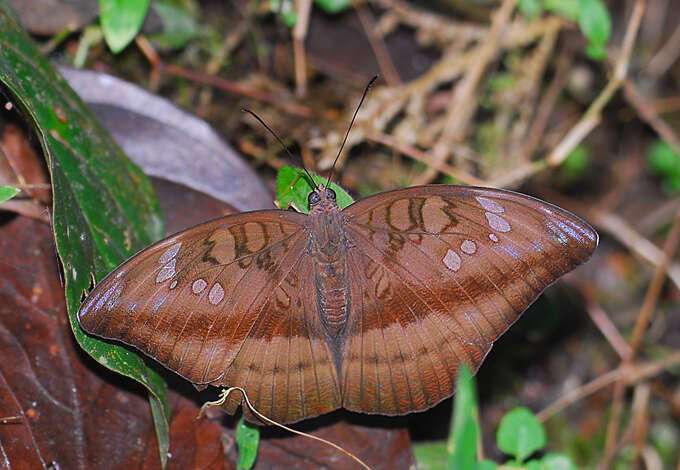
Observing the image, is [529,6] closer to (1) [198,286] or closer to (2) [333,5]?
(2) [333,5]

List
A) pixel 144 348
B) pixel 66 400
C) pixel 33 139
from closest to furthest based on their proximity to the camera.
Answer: pixel 144 348, pixel 66 400, pixel 33 139

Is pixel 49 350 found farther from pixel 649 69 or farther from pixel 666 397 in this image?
pixel 649 69

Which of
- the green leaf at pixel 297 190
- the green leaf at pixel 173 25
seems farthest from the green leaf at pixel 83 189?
the green leaf at pixel 173 25

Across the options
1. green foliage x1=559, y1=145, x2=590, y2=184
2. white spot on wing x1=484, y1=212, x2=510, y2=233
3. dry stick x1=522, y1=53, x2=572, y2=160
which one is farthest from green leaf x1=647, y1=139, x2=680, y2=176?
white spot on wing x1=484, y1=212, x2=510, y2=233

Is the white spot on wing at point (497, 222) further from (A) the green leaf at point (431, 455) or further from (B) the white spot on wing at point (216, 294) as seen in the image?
(A) the green leaf at point (431, 455)

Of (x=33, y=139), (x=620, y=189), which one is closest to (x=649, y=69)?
(x=620, y=189)

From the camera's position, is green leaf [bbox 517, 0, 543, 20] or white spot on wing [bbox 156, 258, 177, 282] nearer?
white spot on wing [bbox 156, 258, 177, 282]

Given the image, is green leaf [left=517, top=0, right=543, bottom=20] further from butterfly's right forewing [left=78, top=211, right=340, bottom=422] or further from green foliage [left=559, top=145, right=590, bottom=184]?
butterfly's right forewing [left=78, top=211, right=340, bottom=422]
